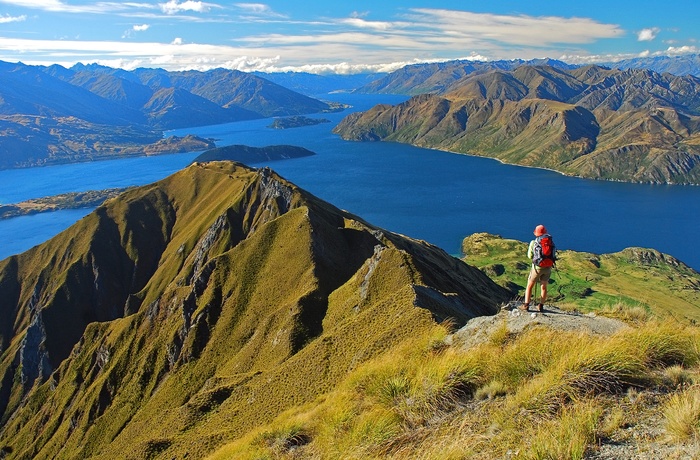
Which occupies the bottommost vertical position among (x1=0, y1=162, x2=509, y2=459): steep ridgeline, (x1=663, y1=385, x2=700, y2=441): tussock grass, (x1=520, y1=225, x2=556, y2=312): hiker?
(x1=0, y1=162, x2=509, y2=459): steep ridgeline

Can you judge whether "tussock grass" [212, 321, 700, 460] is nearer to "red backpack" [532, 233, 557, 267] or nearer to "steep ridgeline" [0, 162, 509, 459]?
"red backpack" [532, 233, 557, 267]

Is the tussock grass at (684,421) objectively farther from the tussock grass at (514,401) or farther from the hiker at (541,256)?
the hiker at (541,256)

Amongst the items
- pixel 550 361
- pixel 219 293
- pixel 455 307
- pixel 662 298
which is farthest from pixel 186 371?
pixel 662 298

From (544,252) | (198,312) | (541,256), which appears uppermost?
(544,252)

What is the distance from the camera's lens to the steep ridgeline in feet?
146

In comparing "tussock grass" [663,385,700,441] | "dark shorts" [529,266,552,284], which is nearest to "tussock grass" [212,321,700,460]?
"tussock grass" [663,385,700,441]

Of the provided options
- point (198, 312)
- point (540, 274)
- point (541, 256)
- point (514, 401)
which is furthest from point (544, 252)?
point (198, 312)

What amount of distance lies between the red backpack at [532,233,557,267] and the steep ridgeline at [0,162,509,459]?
49.5 ft

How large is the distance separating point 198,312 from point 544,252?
75.4m

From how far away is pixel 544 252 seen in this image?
22.5 meters

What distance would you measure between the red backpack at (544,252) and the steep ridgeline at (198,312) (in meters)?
15.1

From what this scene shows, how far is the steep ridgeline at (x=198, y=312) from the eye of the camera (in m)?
44.6

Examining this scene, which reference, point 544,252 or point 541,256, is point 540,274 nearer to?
point 541,256

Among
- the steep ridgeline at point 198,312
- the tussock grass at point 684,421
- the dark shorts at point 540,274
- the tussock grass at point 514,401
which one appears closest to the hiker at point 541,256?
the dark shorts at point 540,274
